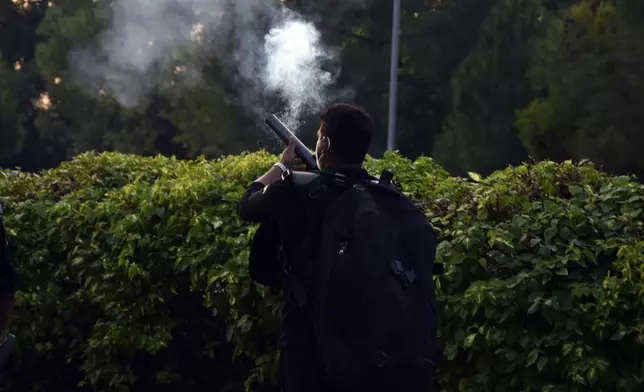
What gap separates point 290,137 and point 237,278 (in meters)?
1.22

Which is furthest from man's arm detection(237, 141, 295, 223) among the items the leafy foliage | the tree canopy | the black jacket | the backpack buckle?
the leafy foliage

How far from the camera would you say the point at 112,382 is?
5297mm

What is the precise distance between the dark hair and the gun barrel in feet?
0.81

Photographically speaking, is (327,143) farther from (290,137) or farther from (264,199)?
(290,137)

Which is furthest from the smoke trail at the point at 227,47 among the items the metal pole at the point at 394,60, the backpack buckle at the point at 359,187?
the backpack buckle at the point at 359,187

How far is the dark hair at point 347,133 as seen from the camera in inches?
130

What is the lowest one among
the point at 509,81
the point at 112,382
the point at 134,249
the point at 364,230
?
the point at 364,230

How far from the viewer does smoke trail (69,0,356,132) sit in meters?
23.9

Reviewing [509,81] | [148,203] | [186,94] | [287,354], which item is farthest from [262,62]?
[287,354]

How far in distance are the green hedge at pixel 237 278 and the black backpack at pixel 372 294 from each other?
3.15ft

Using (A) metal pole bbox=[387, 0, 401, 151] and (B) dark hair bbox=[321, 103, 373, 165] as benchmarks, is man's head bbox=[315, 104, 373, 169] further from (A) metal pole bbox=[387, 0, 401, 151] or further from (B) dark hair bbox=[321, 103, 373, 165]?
(A) metal pole bbox=[387, 0, 401, 151]

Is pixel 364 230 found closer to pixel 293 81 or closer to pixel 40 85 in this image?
pixel 293 81

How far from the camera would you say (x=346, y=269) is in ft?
9.97

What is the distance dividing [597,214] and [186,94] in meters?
28.7
